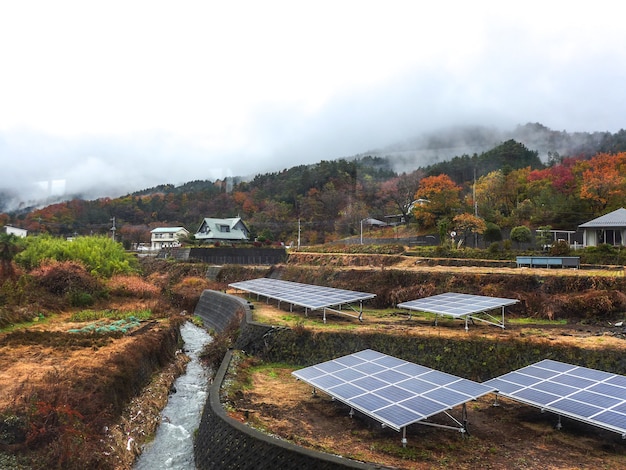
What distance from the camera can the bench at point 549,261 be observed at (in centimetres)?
2134

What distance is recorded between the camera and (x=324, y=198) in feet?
228

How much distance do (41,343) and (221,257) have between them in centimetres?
2795

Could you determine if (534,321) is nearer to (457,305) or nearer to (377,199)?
(457,305)

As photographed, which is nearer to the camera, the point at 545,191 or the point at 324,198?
the point at 545,191

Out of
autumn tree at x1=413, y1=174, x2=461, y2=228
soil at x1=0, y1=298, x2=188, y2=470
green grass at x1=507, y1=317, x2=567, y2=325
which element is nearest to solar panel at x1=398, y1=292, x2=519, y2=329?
green grass at x1=507, y1=317, x2=567, y2=325

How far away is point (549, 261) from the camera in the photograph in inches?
859

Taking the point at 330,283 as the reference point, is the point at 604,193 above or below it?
above

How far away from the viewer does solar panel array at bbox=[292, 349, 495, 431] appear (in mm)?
8453

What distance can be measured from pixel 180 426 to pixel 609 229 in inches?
1232

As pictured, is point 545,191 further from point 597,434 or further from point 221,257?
point 597,434

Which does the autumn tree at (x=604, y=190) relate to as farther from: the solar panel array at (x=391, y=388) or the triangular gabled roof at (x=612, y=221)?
the solar panel array at (x=391, y=388)

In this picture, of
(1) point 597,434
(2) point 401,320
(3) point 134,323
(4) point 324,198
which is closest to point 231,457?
(1) point 597,434

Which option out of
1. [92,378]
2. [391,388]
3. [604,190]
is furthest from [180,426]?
[604,190]

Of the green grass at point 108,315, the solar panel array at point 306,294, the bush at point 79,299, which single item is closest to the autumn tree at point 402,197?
the solar panel array at point 306,294
